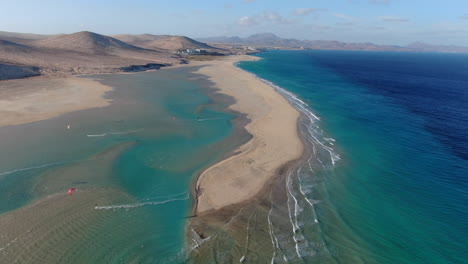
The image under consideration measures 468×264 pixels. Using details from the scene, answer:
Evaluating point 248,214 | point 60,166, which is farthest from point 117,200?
point 248,214

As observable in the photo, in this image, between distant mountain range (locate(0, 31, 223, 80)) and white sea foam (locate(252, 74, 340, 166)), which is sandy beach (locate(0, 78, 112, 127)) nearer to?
distant mountain range (locate(0, 31, 223, 80))

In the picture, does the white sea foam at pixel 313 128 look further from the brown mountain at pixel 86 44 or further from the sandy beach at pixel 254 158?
the brown mountain at pixel 86 44

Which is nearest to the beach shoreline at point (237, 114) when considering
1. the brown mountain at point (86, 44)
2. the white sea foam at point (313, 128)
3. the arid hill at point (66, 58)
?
the white sea foam at point (313, 128)

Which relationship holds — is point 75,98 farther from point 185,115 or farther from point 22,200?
point 22,200

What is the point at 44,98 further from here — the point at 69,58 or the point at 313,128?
the point at 69,58

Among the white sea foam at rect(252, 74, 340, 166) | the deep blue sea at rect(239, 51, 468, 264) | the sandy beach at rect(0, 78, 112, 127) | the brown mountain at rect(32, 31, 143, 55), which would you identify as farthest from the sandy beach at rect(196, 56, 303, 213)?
the brown mountain at rect(32, 31, 143, 55)

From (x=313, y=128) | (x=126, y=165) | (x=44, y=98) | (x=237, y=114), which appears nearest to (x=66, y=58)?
(x=44, y=98)
